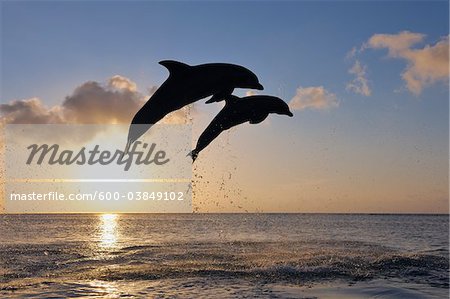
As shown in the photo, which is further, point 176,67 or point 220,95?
point 220,95

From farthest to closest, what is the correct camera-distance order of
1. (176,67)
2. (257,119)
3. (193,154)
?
(257,119), (193,154), (176,67)

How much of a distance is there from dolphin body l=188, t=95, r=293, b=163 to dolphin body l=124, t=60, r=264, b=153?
741 millimetres

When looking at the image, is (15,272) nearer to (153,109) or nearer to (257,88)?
(153,109)

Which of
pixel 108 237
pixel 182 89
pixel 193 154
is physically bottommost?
pixel 108 237

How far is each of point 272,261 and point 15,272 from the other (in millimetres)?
9046

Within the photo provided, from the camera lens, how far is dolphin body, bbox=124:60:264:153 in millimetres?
10047

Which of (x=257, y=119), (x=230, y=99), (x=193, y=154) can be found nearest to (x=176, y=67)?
(x=230, y=99)

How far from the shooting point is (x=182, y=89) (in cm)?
1010

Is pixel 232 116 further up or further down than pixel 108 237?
further up

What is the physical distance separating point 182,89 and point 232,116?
1.72 m

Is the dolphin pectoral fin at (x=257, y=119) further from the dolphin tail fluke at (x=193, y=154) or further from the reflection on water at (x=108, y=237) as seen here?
the reflection on water at (x=108, y=237)

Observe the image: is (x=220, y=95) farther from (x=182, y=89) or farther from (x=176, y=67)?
(x=176, y=67)

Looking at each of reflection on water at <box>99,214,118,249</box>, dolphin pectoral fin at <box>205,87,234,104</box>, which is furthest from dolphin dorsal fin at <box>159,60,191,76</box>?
reflection on water at <box>99,214,118,249</box>

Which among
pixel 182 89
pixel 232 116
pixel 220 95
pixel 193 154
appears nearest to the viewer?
pixel 182 89
